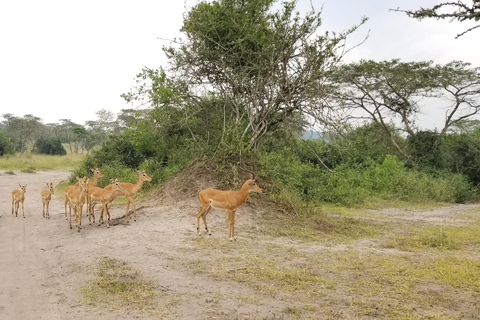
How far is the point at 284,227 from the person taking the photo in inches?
417

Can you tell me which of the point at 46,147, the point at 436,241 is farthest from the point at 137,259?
the point at 46,147

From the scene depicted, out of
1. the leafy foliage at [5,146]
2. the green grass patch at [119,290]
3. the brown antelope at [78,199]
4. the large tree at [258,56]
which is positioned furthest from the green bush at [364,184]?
the leafy foliage at [5,146]

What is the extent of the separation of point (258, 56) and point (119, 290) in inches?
366

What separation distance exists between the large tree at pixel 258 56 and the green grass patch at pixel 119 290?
22.4 feet

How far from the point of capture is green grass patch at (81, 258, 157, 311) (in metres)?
5.25

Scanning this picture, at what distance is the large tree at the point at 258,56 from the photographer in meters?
12.8

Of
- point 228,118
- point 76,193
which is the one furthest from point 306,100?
point 76,193

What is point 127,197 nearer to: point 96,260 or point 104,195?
point 104,195

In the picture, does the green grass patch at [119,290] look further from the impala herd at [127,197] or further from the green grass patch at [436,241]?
the green grass patch at [436,241]

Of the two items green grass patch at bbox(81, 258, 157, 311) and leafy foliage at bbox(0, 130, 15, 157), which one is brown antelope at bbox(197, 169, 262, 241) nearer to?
green grass patch at bbox(81, 258, 157, 311)

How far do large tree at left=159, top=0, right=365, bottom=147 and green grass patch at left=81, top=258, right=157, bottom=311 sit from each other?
683 centimetres

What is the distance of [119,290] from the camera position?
5.67m

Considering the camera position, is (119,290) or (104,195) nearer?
(119,290)

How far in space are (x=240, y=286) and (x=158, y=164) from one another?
42.6ft
